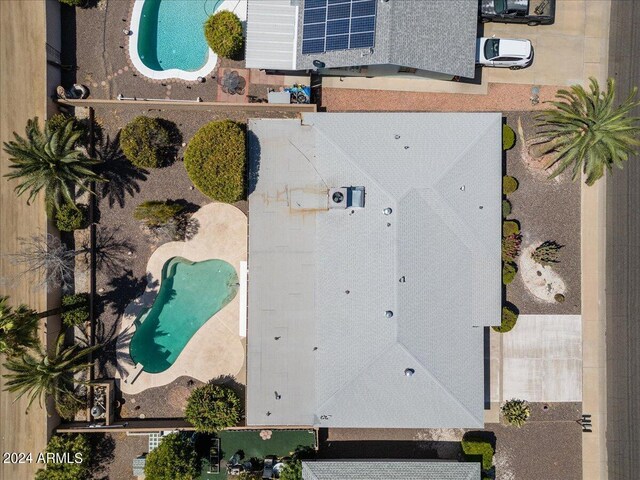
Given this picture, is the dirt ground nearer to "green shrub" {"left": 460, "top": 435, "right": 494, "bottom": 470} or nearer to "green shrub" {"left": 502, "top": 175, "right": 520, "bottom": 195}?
"green shrub" {"left": 502, "top": 175, "right": 520, "bottom": 195}

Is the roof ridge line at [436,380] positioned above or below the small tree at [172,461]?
above

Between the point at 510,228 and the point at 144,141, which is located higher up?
the point at 144,141

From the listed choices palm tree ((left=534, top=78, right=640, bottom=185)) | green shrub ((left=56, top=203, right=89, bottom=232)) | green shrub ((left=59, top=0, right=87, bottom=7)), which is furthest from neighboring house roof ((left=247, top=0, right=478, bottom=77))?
green shrub ((left=56, top=203, right=89, bottom=232))

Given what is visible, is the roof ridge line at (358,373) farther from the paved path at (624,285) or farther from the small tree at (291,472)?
the paved path at (624,285)

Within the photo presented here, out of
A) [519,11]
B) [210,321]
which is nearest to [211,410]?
[210,321]

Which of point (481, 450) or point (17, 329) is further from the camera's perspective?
point (481, 450)

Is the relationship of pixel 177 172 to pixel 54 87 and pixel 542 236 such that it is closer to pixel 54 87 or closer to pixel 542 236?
pixel 54 87

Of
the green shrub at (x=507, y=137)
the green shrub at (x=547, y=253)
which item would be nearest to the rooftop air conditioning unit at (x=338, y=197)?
the green shrub at (x=507, y=137)

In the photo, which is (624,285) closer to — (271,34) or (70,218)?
(271,34)
